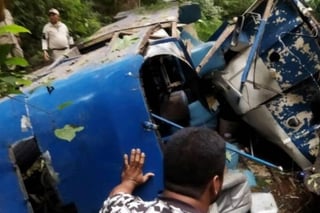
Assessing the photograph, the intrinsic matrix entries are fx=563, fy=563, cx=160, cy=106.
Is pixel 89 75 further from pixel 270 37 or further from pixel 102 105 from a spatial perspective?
pixel 270 37

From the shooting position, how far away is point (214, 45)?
20.1 feet

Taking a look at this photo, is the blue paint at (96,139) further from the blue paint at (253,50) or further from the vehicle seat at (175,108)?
the blue paint at (253,50)

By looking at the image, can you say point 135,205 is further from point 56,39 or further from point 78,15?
point 78,15

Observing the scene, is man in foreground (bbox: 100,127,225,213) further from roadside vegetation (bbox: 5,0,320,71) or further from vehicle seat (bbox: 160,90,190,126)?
roadside vegetation (bbox: 5,0,320,71)

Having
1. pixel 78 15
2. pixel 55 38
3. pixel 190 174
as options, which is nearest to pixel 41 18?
pixel 78 15

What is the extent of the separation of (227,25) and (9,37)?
3.34 meters

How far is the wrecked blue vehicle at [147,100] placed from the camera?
3.68 metres

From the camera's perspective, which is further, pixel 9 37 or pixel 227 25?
pixel 9 37

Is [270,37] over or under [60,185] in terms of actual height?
over

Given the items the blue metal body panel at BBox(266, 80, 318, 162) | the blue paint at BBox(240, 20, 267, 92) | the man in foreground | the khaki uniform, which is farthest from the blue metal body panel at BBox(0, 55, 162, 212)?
the khaki uniform

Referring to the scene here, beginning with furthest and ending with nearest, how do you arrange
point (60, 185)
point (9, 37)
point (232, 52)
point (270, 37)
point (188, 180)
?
point (9, 37)
point (232, 52)
point (270, 37)
point (60, 185)
point (188, 180)

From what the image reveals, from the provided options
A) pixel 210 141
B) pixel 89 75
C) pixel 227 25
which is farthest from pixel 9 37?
pixel 210 141

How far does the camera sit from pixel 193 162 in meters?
1.76

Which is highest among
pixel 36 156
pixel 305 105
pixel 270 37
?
pixel 270 37
